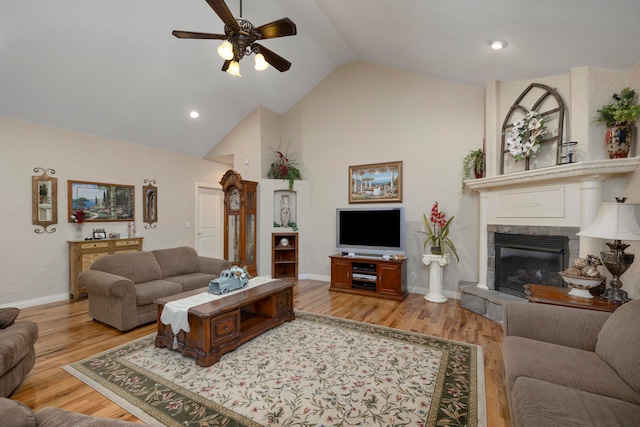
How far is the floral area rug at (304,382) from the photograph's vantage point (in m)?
1.85

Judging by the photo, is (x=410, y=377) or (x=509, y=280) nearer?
(x=410, y=377)

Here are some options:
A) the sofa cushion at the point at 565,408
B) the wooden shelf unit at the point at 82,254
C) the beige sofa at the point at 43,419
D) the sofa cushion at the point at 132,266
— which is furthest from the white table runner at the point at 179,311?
the wooden shelf unit at the point at 82,254

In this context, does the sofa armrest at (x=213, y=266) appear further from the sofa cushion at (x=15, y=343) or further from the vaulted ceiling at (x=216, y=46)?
the vaulted ceiling at (x=216, y=46)

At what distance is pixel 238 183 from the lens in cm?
539

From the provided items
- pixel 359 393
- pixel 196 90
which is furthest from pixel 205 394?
pixel 196 90

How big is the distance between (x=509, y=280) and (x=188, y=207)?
235 inches

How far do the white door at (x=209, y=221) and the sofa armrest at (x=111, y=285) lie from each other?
10.3ft

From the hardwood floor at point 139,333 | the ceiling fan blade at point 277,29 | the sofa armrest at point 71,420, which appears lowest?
the hardwood floor at point 139,333

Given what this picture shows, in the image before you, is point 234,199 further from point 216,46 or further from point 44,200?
point 44,200

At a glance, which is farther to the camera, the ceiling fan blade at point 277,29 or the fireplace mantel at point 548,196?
the fireplace mantel at point 548,196

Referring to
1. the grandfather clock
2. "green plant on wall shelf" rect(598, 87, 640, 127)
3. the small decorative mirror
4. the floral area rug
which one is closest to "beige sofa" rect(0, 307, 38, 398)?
the floral area rug

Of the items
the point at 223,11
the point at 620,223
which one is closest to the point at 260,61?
the point at 223,11

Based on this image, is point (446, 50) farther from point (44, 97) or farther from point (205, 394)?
point (44, 97)

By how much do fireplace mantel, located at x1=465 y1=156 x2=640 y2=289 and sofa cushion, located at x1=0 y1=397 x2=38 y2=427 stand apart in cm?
414
